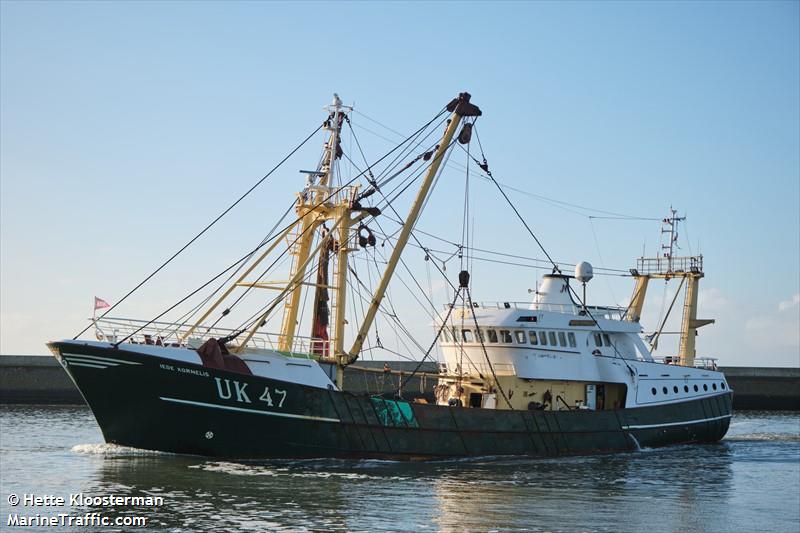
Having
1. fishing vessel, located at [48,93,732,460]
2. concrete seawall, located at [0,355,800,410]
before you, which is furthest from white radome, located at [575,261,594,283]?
concrete seawall, located at [0,355,800,410]

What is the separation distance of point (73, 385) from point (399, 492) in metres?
36.9

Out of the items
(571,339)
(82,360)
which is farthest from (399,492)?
(571,339)

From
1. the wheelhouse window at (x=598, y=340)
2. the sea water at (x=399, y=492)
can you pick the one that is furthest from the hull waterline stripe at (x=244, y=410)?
the wheelhouse window at (x=598, y=340)

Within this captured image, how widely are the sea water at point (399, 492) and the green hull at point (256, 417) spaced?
528 millimetres

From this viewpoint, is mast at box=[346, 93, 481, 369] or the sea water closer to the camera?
the sea water

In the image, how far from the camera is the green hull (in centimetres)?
2500

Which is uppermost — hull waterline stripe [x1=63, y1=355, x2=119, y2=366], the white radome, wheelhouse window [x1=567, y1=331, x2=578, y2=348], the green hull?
the white radome

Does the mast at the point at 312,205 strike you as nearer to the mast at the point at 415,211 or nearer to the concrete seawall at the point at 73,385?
the mast at the point at 415,211

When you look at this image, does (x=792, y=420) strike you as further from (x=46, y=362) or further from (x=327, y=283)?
(x=46, y=362)

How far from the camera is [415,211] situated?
3133 cm

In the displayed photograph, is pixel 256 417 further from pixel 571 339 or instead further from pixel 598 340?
pixel 598 340

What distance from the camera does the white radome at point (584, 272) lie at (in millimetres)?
35906

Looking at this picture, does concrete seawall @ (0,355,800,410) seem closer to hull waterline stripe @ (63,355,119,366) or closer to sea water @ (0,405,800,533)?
sea water @ (0,405,800,533)

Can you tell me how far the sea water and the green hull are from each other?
0.53 meters
